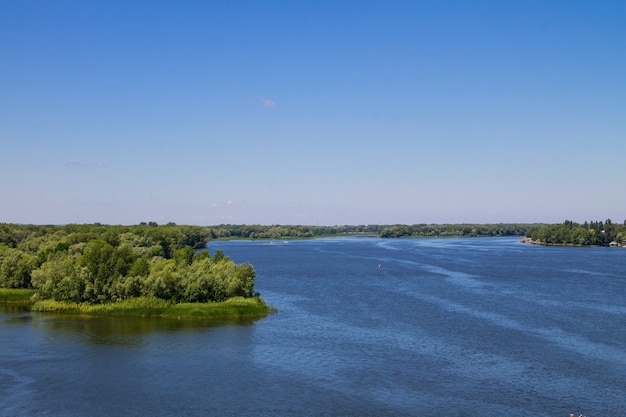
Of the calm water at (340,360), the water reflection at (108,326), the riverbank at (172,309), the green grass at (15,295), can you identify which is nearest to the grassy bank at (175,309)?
the riverbank at (172,309)

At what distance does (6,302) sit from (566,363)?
58.3 meters

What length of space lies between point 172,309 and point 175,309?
30 centimetres

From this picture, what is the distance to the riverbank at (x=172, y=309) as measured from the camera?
5519 cm

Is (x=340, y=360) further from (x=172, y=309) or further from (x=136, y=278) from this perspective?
(x=136, y=278)

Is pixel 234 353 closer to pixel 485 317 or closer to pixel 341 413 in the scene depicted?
pixel 341 413

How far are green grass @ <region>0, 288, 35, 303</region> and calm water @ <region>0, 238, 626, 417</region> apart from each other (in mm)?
6014

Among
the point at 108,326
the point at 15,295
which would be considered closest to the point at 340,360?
the point at 108,326

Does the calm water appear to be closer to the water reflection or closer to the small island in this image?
the water reflection

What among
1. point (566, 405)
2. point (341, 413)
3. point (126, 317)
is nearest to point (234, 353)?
point (341, 413)

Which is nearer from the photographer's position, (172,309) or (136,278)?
(172,309)

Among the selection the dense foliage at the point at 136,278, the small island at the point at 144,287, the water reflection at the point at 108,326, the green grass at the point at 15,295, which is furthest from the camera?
the green grass at the point at 15,295

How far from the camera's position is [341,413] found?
3108 cm

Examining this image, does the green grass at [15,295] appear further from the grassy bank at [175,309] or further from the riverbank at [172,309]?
the grassy bank at [175,309]

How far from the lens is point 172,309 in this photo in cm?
5594
